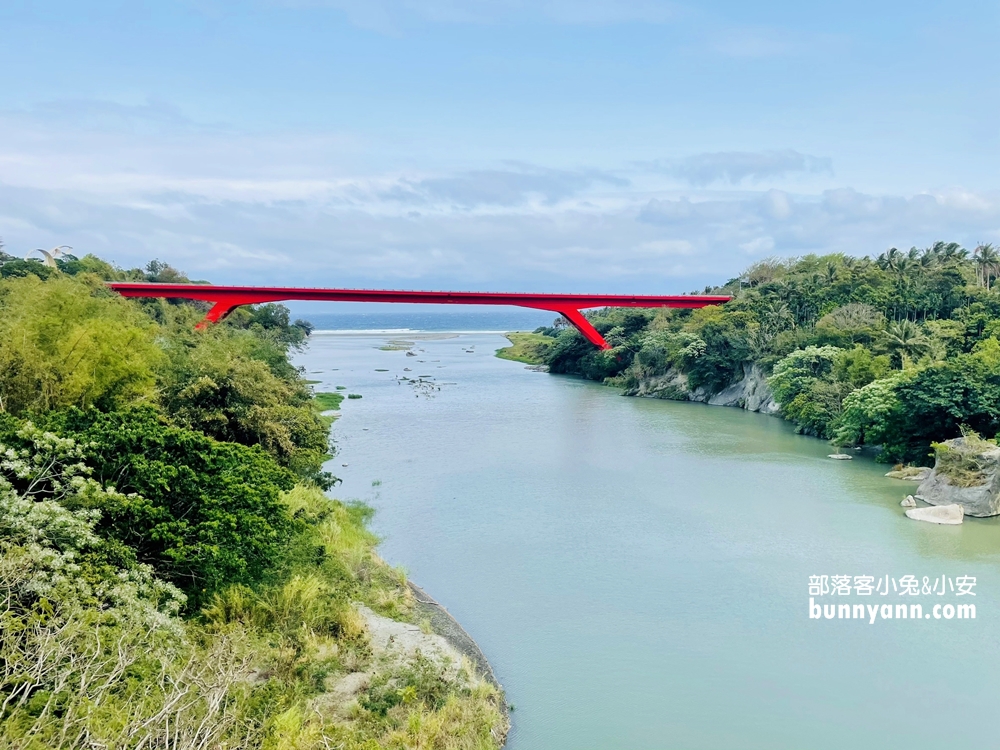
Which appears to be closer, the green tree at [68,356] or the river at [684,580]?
the river at [684,580]

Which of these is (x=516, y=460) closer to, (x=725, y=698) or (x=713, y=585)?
(x=713, y=585)

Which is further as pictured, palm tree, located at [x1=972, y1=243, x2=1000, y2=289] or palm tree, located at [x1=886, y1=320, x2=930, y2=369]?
palm tree, located at [x1=972, y1=243, x2=1000, y2=289]

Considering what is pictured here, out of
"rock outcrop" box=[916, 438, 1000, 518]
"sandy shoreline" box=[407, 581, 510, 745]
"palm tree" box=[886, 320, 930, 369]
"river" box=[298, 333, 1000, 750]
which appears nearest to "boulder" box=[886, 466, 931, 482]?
"river" box=[298, 333, 1000, 750]

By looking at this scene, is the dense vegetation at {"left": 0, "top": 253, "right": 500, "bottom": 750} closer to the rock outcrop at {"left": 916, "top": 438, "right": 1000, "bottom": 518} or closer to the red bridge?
the rock outcrop at {"left": 916, "top": 438, "right": 1000, "bottom": 518}

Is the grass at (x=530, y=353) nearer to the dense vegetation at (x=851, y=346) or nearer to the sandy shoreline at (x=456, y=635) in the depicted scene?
the dense vegetation at (x=851, y=346)

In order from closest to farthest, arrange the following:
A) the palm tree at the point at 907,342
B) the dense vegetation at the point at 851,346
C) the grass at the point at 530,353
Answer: the dense vegetation at the point at 851,346, the palm tree at the point at 907,342, the grass at the point at 530,353

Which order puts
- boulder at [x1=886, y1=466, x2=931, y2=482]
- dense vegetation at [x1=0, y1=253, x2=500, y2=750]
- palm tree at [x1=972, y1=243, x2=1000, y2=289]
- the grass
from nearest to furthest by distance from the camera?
dense vegetation at [x1=0, y1=253, x2=500, y2=750], boulder at [x1=886, y1=466, x2=931, y2=482], palm tree at [x1=972, y1=243, x2=1000, y2=289], the grass

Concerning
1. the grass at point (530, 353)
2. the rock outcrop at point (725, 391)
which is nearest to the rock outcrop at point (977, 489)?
the rock outcrop at point (725, 391)
